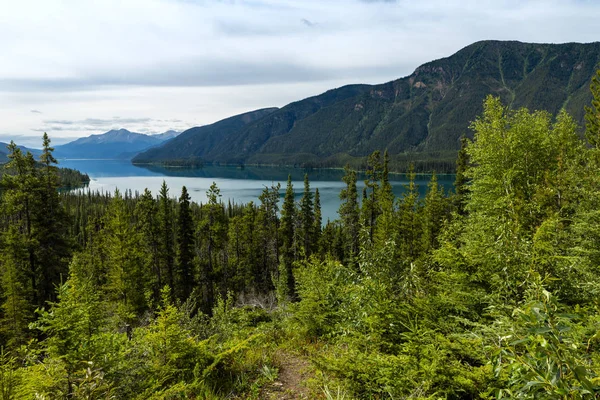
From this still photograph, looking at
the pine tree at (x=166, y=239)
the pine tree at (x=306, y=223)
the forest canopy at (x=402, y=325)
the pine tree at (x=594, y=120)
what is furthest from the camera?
the pine tree at (x=306, y=223)

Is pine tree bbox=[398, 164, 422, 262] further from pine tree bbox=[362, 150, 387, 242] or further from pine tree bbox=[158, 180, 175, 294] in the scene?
pine tree bbox=[158, 180, 175, 294]

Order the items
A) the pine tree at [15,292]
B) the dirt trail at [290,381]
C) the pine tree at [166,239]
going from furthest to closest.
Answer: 1. the pine tree at [166,239]
2. the pine tree at [15,292]
3. the dirt trail at [290,381]

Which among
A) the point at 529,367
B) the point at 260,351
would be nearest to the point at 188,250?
the point at 260,351

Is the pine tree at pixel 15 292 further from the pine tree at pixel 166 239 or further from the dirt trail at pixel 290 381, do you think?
the dirt trail at pixel 290 381

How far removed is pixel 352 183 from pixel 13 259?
3305 cm

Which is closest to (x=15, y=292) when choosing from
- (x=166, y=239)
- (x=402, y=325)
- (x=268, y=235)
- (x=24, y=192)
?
(x=24, y=192)

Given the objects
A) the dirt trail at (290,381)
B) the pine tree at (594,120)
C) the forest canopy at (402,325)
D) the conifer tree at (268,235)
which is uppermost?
the pine tree at (594,120)

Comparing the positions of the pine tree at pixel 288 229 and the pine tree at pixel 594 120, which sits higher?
the pine tree at pixel 594 120

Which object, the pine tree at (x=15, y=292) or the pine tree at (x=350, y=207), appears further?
the pine tree at (x=350, y=207)

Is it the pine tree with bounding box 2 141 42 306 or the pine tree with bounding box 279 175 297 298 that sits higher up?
the pine tree with bounding box 2 141 42 306

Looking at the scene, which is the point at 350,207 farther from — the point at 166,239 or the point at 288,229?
the point at 166,239

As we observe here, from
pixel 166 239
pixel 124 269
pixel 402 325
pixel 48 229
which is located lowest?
pixel 124 269

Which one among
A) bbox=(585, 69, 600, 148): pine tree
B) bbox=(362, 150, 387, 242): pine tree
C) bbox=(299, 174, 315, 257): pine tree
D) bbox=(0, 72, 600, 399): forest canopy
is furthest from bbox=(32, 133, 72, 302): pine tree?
bbox=(585, 69, 600, 148): pine tree

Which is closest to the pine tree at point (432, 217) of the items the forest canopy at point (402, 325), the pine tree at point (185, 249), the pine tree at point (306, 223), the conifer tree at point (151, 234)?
the pine tree at point (306, 223)
